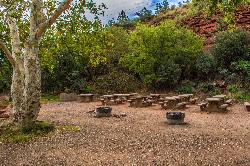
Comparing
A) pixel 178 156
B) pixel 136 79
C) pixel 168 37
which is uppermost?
pixel 168 37

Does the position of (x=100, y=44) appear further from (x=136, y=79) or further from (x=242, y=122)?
(x=136, y=79)

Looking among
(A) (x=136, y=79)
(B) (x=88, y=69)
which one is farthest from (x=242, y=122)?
(B) (x=88, y=69)

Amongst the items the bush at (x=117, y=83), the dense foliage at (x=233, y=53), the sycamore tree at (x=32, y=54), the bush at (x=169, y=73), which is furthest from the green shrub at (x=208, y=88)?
the sycamore tree at (x=32, y=54)

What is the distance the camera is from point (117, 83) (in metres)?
28.1

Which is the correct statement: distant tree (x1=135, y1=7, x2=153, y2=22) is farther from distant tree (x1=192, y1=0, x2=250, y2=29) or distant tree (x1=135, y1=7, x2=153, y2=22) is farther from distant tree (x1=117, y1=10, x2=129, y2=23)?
distant tree (x1=192, y1=0, x2=250, y2=29)

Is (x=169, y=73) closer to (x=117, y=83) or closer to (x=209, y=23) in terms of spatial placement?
(x=117, y=83)

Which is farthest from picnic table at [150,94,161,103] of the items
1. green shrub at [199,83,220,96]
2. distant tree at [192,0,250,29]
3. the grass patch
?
distant tree at [192,0,250,29]

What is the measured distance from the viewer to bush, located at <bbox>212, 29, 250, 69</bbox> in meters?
26.1

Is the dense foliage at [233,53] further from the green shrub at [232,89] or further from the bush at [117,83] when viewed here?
the bush at [117,83]

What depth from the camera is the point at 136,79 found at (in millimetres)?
29328

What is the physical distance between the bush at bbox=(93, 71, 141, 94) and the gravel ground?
433 inches

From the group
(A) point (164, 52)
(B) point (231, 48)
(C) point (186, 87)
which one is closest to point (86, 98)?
(A) point (164, 52)

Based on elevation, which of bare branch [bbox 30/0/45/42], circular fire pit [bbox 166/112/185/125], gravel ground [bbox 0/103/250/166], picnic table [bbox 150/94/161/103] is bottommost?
gravel ground [bbox 0/103/250/166]

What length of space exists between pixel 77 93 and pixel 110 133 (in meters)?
15.9
